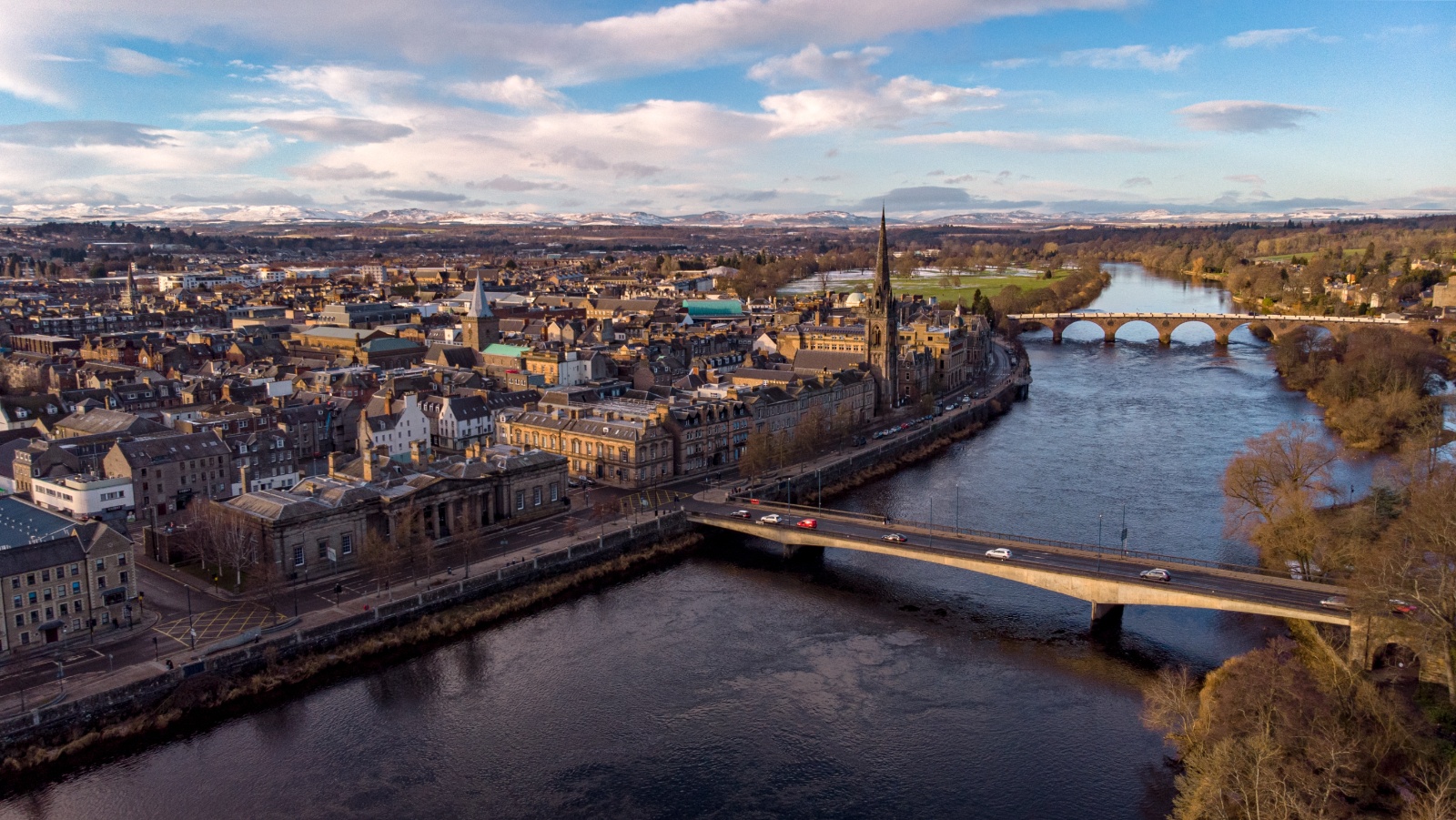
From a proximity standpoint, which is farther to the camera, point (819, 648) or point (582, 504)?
point (582, 504)

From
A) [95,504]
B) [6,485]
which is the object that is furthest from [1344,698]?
[6,485]

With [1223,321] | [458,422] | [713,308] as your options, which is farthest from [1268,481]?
[713,308]

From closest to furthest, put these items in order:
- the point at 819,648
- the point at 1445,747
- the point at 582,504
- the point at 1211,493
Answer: the point at 1445,747 < the point at 819,648 < the point at 582,504 < the point at 1211,493

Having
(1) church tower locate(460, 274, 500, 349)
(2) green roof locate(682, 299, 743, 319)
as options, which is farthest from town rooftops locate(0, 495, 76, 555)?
(2) green roof locate(682, 299, 743, 319)

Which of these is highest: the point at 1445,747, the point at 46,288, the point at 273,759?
the point at 46,288

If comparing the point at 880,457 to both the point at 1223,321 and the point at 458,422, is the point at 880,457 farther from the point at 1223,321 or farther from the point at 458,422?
the point at 1223,321

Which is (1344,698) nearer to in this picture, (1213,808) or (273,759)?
(1213,808)

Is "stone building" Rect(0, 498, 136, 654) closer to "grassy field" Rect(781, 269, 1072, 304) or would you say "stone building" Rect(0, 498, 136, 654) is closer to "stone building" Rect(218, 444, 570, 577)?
"stone building" Rect(218, 444, 570, 577)
